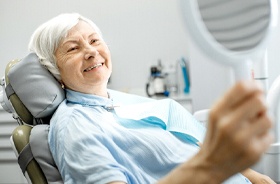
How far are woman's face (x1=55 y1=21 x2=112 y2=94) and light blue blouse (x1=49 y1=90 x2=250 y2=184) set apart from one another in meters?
0.05

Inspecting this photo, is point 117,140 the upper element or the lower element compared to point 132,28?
lower

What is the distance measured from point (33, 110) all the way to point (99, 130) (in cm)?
33

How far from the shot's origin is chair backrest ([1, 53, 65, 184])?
49.1 inches

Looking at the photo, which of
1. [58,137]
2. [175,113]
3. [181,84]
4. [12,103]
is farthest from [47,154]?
[181,84]

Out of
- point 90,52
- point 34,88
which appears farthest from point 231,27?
point 34,88

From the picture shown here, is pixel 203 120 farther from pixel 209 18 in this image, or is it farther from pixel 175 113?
pixel 209 18

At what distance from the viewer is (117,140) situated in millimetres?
1162

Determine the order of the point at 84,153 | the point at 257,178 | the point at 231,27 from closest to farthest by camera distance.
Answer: the point at 231,27 < the point at 84,153 < the point at 257,178

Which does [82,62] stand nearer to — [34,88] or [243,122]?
[34,88]

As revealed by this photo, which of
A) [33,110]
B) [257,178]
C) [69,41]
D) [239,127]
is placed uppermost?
[69,41]

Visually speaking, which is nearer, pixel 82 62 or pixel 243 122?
pixel 243 122

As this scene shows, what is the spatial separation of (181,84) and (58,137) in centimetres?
151

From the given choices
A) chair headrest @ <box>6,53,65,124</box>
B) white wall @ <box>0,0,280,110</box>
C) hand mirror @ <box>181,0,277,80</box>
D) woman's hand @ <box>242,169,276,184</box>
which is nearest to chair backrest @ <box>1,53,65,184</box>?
chair headrest @ <box>6,53,65,124</box>

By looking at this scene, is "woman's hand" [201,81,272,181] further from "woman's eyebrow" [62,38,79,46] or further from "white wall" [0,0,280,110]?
"white wall" [0,0,280,110]
